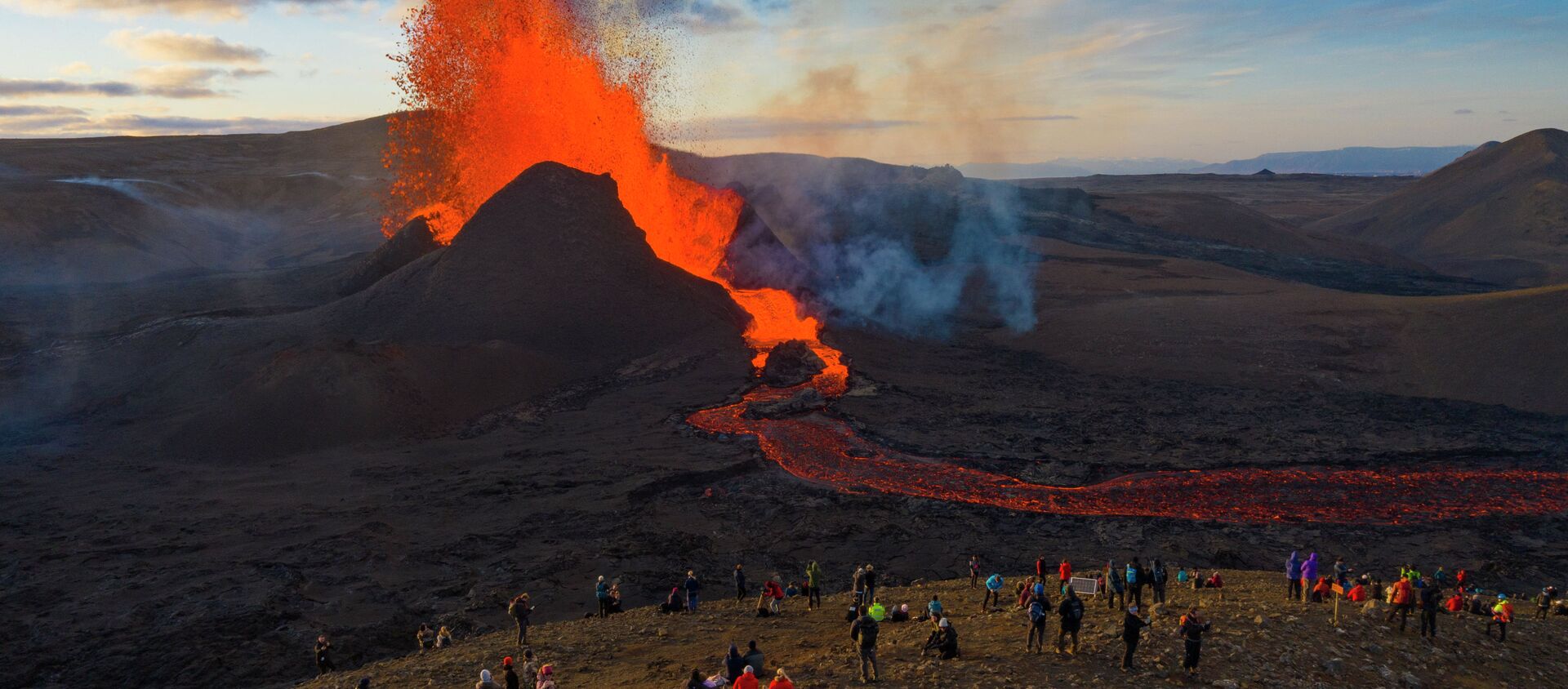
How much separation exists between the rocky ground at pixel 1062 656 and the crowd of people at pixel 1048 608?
0.26m

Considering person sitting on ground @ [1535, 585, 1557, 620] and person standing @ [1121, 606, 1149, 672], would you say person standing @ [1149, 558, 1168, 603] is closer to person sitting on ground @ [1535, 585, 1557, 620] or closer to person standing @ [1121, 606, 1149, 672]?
person standing @ [1121, 606, 1149, 672]

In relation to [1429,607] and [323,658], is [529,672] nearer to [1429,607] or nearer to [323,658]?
[323,658]

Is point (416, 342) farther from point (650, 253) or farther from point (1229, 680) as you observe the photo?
point (1229, 680)

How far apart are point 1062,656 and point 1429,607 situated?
6.31 meters

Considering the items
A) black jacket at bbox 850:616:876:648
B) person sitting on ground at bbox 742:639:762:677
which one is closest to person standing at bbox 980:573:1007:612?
black jacket at bbox 850:616:876:648

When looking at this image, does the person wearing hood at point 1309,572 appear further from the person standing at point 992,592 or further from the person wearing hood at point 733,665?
the person wearing hood at point 733,665

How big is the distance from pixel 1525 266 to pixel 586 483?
307 ft

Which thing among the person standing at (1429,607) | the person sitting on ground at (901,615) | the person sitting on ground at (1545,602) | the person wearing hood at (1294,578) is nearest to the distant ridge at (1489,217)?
the person sitting on ground at (1545,602)

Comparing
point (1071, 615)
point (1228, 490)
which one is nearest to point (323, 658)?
point (1071, 615)

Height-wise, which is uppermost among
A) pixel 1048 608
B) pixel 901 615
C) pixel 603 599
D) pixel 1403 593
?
pixel 1403 593

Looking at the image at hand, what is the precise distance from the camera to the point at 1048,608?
51.6 feet

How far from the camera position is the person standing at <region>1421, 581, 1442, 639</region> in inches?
581

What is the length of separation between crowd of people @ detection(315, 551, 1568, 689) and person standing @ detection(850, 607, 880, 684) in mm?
16

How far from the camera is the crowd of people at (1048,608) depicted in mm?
13281
